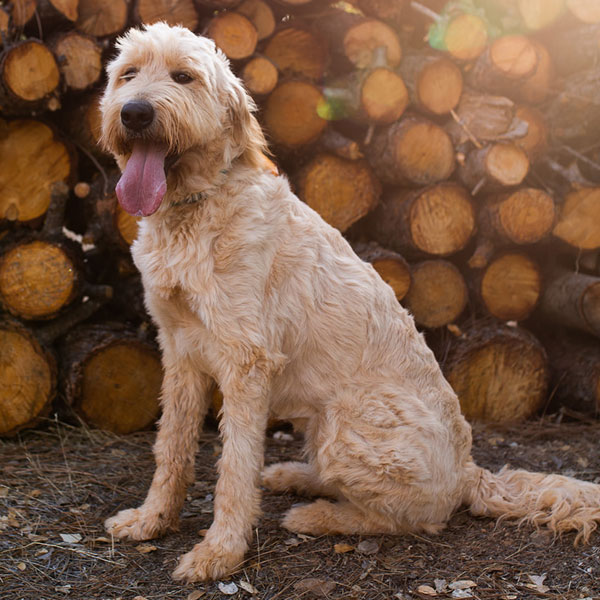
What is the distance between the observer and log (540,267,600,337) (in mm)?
4727

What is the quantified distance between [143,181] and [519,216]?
9.63 feet

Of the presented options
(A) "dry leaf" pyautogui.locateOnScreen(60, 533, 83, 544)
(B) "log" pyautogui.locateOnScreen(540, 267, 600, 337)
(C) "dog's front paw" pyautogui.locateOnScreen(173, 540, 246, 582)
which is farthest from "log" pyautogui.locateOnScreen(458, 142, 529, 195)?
(A) "dry leaf" pyautogui.locateOnScreen(60, 533, 83, 544)

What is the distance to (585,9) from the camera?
4.73 metres

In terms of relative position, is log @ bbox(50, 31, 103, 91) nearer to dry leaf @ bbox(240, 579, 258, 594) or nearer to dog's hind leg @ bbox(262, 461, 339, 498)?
dog's hind leg @ bbox(262, 461, 339, 498)

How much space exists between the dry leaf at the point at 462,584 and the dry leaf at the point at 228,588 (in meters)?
0.97

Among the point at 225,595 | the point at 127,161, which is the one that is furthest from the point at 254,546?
the point at 127,161

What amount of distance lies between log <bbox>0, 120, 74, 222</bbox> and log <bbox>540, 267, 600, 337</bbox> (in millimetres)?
3775

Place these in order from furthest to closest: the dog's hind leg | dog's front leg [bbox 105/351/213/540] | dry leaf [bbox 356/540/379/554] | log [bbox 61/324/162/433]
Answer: log [bbox 61/324/162/433] < the dog's hind leg < dog's front leg [bbox 105/351/213/540] < dry leaf [bbox 356/540/379/554]

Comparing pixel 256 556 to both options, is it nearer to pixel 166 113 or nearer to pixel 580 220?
pixel 166 113

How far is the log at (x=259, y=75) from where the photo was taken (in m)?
4.37

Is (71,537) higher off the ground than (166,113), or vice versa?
(166,113)

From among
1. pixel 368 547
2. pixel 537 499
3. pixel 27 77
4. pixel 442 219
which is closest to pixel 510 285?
pixel 442 219

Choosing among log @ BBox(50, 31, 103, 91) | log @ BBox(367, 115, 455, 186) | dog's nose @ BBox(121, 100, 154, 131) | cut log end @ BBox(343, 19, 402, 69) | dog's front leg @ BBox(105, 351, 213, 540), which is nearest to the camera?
dog's nose @ BBox(121, 100, 154, 131)

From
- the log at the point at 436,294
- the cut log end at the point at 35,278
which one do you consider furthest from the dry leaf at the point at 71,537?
the log at the point at 436,294
